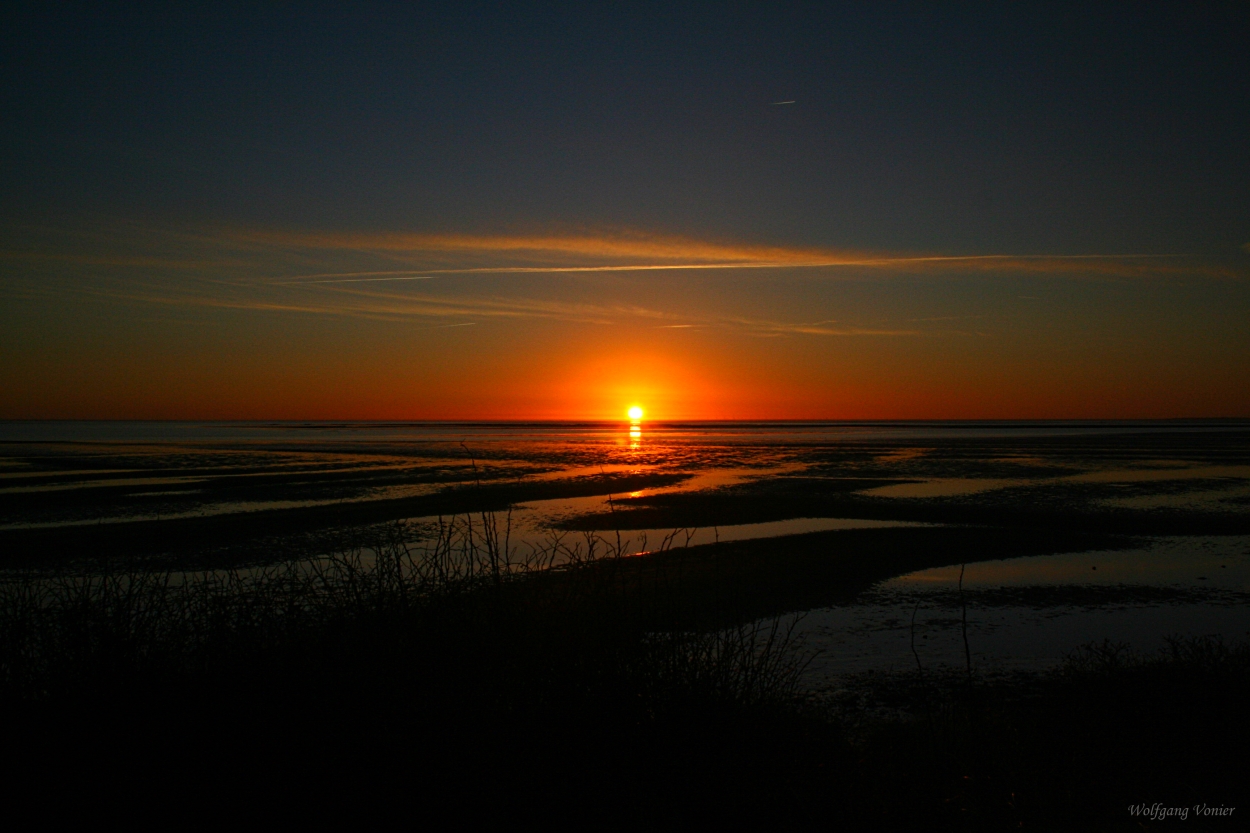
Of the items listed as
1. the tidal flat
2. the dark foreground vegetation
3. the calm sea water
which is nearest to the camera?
the dark foreground vegetation

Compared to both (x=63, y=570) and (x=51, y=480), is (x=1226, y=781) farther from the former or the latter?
(x=51, y=480)

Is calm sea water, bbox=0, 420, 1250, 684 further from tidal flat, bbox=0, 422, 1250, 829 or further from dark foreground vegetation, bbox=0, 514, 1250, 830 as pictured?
dark foreground vegetation, bbox=0, 514, 1250, 830

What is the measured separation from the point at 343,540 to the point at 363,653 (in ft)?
36.8

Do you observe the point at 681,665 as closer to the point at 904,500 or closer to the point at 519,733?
the point at 519,733

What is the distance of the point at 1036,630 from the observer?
31.7ft

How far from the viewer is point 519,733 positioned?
500 centimetres

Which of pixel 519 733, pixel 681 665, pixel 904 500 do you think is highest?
pixel 681 665

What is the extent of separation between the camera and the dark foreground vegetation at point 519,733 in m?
4.48

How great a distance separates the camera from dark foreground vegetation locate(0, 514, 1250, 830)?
14.7 ft

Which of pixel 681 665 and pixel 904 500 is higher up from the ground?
pixel 681 665

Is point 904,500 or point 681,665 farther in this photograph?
point 904,500

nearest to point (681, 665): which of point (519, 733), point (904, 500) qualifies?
point (519, 733)

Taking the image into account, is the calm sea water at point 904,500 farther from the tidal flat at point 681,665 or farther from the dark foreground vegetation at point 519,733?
the dark foreground vegetation at point 519,733

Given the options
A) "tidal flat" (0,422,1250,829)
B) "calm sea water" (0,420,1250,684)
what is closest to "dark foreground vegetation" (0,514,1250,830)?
"tidal flat" (0,422,1250,829)
